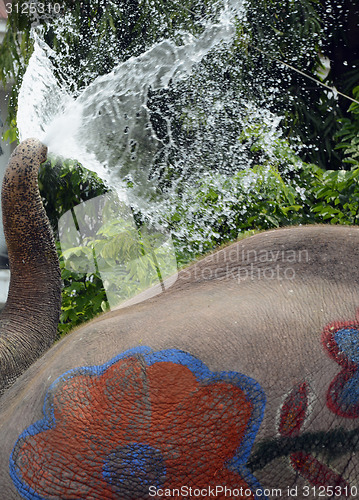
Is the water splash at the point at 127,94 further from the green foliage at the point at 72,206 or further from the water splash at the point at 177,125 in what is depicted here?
the green foliage at the point at 72,206

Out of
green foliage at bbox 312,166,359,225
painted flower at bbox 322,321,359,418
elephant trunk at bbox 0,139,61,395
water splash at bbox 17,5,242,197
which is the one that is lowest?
green foliage at bbox 312,166,359,225

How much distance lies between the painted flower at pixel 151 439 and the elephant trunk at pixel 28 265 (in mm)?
346

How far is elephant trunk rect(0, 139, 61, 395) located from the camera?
4.17 feet

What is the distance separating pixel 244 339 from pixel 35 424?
0.37 meters

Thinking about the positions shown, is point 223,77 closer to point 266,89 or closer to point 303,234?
point 266,89

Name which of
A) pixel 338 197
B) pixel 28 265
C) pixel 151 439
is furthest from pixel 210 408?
pixel 338 197

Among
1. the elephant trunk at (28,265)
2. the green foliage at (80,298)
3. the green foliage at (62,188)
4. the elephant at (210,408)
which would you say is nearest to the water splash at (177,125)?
the green foliage at (62,188)

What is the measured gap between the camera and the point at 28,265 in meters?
1.33

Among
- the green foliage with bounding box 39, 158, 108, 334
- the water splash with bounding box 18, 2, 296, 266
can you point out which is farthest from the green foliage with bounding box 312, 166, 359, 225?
the green foliage with bounding box 39, 158, 108, 334

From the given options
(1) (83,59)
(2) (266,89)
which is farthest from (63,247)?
(2) (266,89)

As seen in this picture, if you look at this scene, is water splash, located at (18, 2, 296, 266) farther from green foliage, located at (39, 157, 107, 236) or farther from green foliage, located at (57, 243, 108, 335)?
green foliage, located at (57, 243, 108, 335)

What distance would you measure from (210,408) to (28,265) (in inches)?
23.9

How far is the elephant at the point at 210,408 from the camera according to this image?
35.5 inches

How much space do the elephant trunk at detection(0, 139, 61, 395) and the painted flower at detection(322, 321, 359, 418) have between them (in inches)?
25.5
